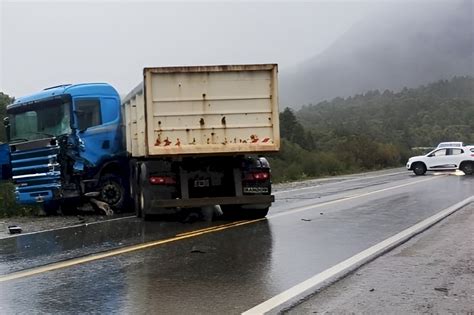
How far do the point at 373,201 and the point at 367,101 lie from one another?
428 ft

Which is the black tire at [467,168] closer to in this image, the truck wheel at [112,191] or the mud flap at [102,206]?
the truck wheel at [112,191]

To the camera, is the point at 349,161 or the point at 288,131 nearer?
the point at 349,161

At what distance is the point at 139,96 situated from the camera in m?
12.2

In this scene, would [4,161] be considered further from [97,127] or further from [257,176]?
[257,176]

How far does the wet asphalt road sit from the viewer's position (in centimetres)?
573

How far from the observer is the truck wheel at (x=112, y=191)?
14.4 meters

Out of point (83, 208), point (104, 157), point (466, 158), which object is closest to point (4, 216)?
point (83, 208)

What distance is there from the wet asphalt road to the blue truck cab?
2018mm

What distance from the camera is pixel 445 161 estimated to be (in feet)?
108

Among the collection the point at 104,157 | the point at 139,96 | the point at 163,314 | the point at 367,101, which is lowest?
the point at 163,314

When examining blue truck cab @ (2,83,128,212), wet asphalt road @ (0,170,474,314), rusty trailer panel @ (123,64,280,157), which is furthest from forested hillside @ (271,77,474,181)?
wet asphalt road @ (0,170,474,314)

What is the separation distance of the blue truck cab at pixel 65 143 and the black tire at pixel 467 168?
2344 cm

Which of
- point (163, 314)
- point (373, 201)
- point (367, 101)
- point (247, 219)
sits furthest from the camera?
point (367, 101)

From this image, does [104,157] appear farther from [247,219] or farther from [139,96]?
[247,219]
